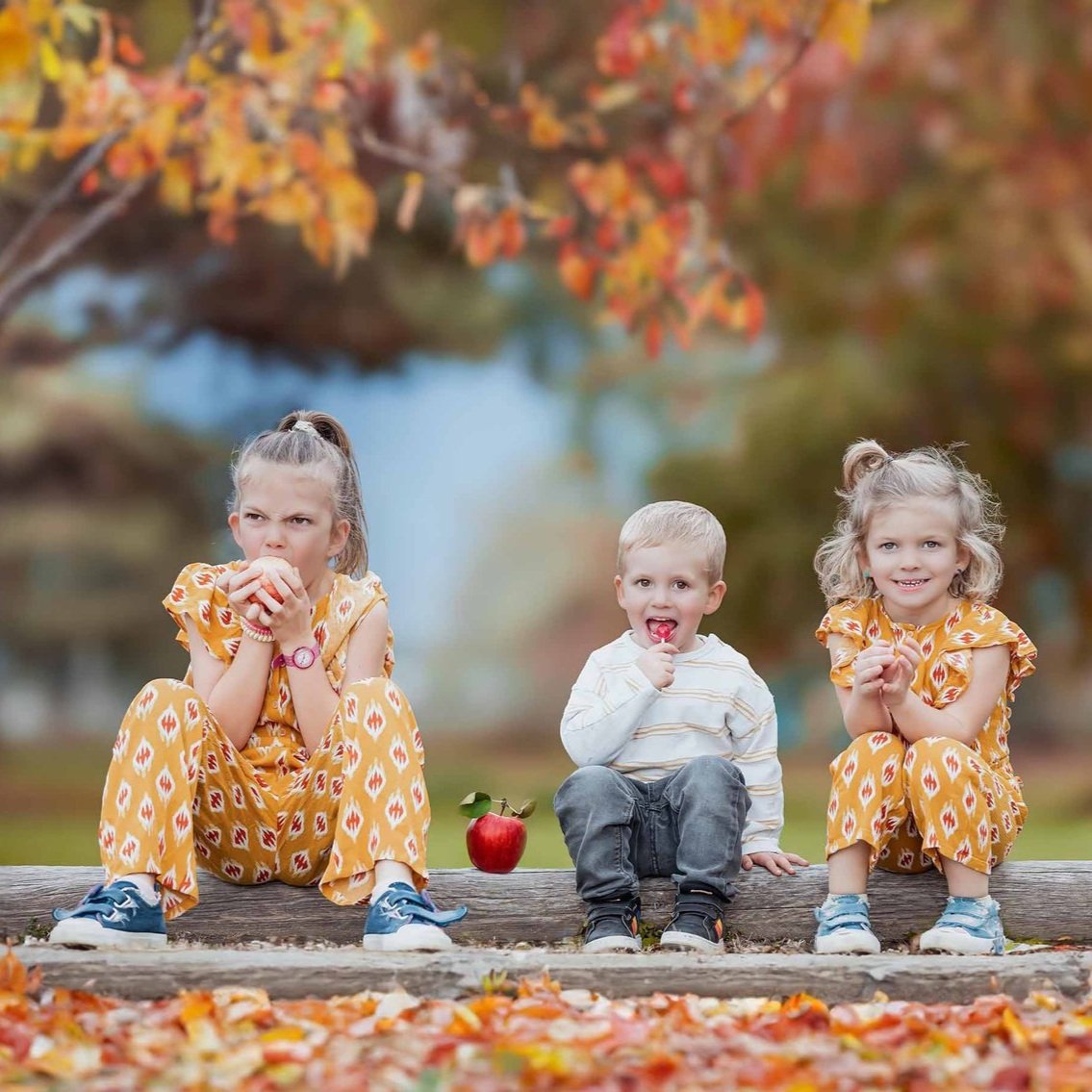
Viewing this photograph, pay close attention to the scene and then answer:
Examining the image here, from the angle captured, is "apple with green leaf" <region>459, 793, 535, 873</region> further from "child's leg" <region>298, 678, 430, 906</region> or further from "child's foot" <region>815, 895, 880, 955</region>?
"child's foot" <region>815, 895, 880, 955</region>

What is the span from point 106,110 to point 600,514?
2117mm

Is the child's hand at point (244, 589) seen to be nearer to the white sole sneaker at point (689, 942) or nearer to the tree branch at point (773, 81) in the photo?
the white sole sneaker at point (689, 942)

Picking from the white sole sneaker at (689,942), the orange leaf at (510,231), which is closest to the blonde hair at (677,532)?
the white sole sneaker at (689,942)

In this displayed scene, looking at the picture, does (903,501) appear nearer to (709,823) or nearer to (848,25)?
(709,823)

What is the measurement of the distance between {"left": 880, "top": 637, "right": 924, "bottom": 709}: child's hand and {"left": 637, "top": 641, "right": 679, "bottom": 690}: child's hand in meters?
0.36

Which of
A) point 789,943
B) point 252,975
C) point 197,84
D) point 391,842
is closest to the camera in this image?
point 252,975

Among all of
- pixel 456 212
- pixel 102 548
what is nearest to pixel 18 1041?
pixel 102 548

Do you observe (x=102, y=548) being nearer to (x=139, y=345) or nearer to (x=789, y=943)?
(x=139, y=345)

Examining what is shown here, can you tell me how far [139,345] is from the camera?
16.1 feet

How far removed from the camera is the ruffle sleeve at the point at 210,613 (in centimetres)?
252

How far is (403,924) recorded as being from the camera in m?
2.21

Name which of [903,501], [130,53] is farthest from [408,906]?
[130,53]

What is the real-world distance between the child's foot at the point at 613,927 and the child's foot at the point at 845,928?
12.1 inches

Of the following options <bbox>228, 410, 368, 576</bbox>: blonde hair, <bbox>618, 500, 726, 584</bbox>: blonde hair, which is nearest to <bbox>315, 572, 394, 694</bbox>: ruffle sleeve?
<bbox>228, 410, 368, 576</bbox>: blonde hair
